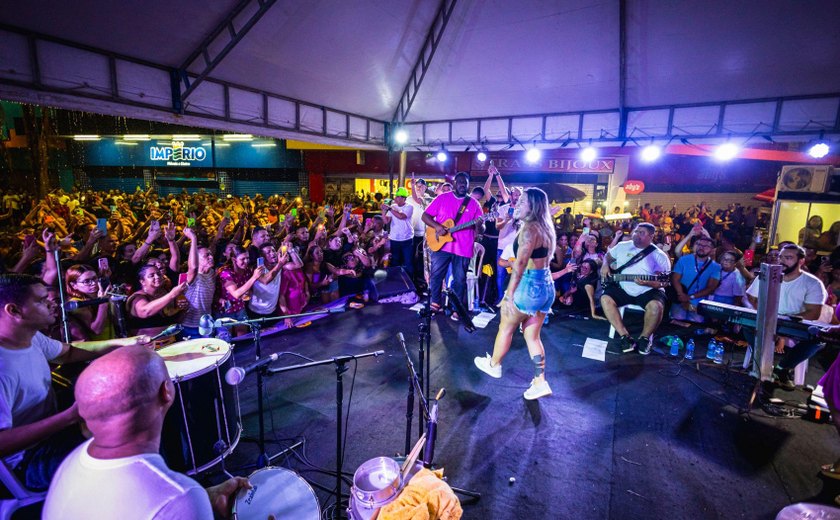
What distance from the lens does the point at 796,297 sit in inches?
166

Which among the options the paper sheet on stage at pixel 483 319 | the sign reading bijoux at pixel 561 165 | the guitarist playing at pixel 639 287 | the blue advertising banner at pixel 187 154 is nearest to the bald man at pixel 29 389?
the paper sheet on stage at pixel 483 319

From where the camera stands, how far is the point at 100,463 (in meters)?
1.13

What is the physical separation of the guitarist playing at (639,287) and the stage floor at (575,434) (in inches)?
15.2

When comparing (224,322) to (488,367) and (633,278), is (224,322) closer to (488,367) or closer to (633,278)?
(488,367)

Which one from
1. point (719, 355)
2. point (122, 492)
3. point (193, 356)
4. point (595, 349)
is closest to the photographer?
point (122, 492)

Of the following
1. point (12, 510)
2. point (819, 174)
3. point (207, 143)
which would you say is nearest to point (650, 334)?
point (12, 510)

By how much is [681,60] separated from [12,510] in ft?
29.8

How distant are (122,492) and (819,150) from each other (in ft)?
33.9

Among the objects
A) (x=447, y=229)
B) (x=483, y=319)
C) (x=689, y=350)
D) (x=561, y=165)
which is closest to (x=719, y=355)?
(x=689, y=350)

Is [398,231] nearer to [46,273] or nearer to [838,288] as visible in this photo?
[46,273]

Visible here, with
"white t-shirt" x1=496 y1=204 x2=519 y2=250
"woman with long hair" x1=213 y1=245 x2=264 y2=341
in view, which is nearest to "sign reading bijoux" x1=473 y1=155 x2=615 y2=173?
"white t-shirt" x1=496 y1=204 x2=519 y2=250

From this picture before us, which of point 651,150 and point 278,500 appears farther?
point 651,150

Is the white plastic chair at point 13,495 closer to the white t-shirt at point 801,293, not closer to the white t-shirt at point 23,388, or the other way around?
the white t-shirt at point 23,388

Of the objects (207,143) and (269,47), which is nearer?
(269,47)
